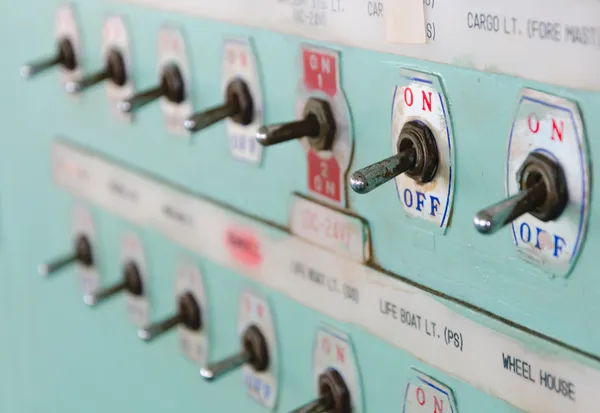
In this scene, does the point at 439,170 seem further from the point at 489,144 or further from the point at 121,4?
the point at 121,4

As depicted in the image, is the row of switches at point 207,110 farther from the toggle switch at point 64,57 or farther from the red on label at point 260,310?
the red on label at point 260,310

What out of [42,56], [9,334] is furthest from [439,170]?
[9,334]

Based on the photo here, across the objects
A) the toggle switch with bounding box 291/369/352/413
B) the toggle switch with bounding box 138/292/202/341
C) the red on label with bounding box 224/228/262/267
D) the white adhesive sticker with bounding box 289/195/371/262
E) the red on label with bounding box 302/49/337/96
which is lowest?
the toggle switch with bounding box 138/292/202/341

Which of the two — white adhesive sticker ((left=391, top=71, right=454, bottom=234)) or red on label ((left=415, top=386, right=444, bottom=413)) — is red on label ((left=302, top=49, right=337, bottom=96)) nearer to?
white adhesive sticker ((left=391, top=71, right=454, bottom=234))

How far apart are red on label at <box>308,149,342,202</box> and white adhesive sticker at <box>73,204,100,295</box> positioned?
0.34m

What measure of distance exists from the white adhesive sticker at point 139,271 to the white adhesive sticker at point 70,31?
15cm

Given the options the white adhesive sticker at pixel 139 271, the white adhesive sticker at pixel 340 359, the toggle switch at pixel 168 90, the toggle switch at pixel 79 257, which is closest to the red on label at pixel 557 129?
the white adhesive sticker at pixel 340 359

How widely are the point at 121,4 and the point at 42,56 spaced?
0.15 meters

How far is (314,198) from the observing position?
551mm

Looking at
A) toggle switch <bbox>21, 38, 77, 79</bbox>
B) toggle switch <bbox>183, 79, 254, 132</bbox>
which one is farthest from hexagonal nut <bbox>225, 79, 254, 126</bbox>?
toggle switch <bbox>21, 38, 77, 79</bbox>

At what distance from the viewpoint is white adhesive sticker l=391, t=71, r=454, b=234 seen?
17.6 inches

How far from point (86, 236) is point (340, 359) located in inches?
14.2

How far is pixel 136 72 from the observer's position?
2.27ft

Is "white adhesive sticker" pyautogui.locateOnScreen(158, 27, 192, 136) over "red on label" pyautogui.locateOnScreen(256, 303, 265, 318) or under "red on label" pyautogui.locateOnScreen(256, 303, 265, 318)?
over
